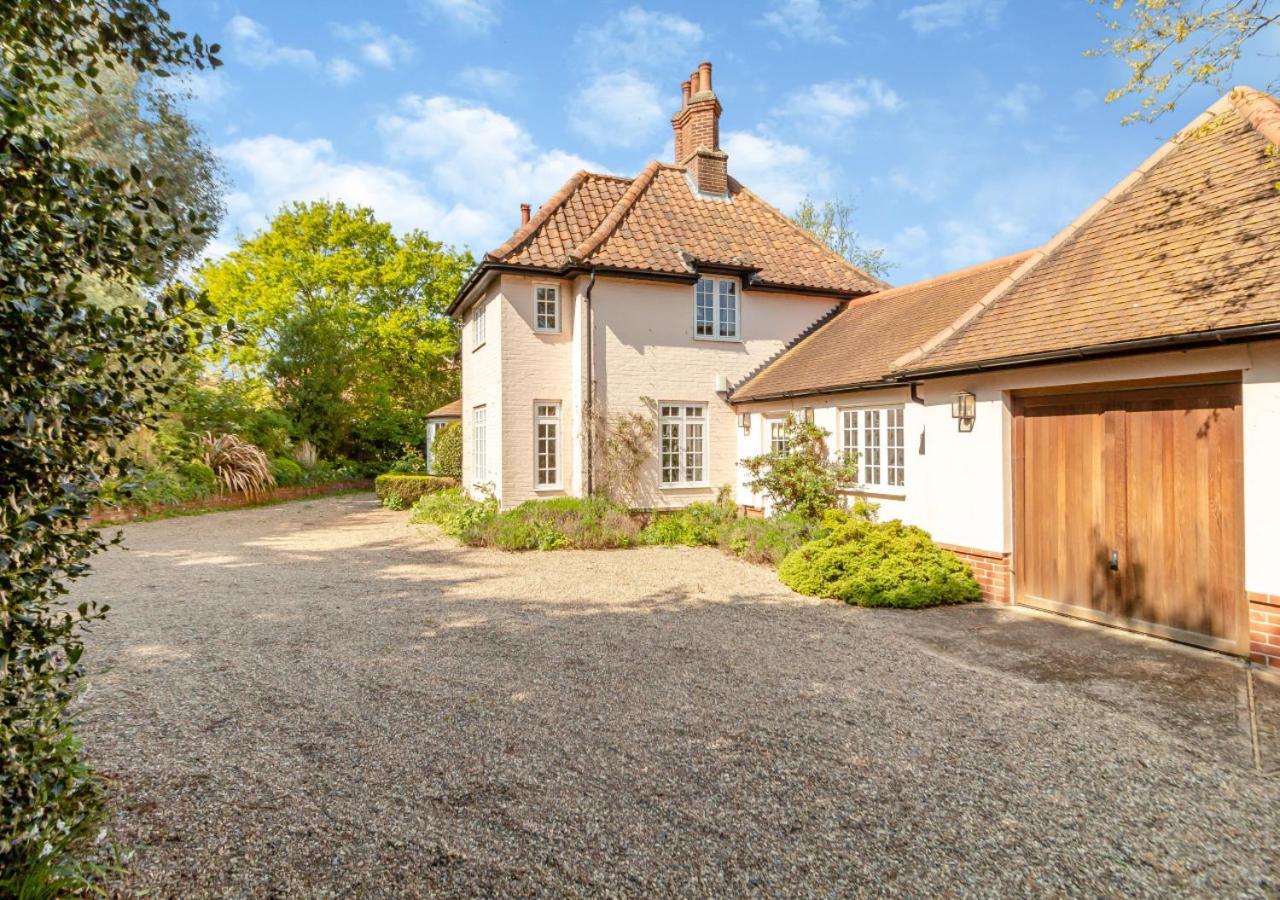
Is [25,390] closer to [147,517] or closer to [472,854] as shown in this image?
[472,854]

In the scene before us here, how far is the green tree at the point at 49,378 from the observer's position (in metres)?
2.15

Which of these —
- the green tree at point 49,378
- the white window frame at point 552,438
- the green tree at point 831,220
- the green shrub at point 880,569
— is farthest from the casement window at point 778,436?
the green tree at point 831,220

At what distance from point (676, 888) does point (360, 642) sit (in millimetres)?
4921

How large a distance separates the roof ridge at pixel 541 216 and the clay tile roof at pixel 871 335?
6124 mm

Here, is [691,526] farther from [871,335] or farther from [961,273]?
[961,273]

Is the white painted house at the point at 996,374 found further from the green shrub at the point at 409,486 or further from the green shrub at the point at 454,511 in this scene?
the green shrub at the point at 409,486

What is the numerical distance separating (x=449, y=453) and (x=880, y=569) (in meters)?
16.5

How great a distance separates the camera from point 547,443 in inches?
588

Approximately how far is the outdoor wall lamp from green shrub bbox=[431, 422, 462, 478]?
16.5 m

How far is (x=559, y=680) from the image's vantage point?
18.7 ft

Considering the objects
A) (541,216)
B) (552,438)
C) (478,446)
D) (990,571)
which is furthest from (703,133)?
(990,571)

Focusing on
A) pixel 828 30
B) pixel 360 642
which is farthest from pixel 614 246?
pixel 360 642

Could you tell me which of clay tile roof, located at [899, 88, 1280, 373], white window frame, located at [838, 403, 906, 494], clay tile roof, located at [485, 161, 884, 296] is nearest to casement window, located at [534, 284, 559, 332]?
clay tile roof, located at [485, 161, 884, 296]

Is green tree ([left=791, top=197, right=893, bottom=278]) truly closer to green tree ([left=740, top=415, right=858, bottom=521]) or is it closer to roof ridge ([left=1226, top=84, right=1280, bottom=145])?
green tree ([left=740, top=415, right=858, bottom=521])
